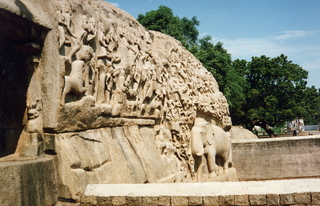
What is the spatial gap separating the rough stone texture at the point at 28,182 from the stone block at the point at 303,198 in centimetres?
318

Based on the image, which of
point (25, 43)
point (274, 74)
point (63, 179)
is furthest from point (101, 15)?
point (274, 74)

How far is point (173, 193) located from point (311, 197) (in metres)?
1.66

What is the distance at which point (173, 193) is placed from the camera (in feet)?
13.2

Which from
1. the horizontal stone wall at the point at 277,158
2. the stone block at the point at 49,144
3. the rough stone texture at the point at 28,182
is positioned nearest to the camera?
the rough stone texture at the point at 28,182

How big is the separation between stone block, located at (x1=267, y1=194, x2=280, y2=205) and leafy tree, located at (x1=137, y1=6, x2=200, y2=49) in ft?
55.1

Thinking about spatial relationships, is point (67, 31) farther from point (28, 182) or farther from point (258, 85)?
→ point (258, 85)

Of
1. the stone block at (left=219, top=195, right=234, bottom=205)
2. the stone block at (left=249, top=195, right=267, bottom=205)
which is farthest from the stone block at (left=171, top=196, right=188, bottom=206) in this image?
the stone block at (left=249, top=195, right=267, bottom=205)

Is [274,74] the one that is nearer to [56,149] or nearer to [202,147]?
[202,147]

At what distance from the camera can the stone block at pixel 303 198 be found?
362 centimetres

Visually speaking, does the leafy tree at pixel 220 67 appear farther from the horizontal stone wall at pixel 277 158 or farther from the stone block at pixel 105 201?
the stone block at pixel 105 201

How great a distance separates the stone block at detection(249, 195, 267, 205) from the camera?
3.73 metres

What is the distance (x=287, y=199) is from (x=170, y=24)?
17877mm

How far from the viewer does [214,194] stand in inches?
154

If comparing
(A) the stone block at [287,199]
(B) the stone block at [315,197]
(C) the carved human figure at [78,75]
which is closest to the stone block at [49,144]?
(C) the carved human figure at [78,75]
